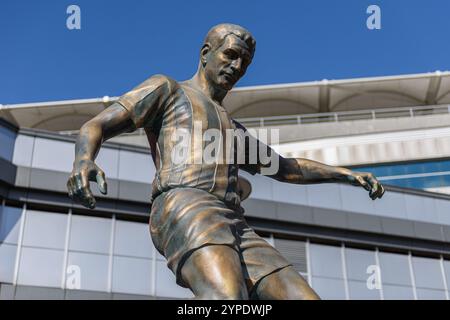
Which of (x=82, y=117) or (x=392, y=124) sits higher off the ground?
(x=82, y=117)

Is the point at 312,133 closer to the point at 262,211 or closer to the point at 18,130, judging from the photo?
the point at 262,211

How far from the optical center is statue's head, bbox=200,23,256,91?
4234 mm

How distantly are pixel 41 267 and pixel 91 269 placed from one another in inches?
50.6

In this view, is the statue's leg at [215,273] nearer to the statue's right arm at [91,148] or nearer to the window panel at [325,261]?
the statue's right arm at [91,148]

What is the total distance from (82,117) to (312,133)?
14.3 metres

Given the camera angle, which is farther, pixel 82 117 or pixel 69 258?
pixel 82 117

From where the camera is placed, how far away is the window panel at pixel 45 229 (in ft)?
59.1

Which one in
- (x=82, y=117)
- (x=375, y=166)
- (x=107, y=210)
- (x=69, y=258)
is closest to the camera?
(x=69, y=258)

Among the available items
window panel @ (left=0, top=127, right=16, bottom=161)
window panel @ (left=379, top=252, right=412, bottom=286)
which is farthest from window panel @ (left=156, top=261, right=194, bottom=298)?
window panel @ (left=379, top=252, right=412, bottom=286)

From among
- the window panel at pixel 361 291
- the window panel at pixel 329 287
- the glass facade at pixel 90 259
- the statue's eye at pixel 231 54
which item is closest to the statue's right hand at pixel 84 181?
the statue's eye at pixel 231 54

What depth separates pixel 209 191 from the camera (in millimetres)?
3914

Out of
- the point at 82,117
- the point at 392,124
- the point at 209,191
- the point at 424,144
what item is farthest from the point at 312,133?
the point at 209,191

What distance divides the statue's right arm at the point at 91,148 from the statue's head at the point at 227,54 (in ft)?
2.14

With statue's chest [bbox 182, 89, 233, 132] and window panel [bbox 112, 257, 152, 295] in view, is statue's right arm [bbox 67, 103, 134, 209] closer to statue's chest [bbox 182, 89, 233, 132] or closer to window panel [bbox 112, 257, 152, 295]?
statue's chest [bbox 182, 89, 233, 132]
